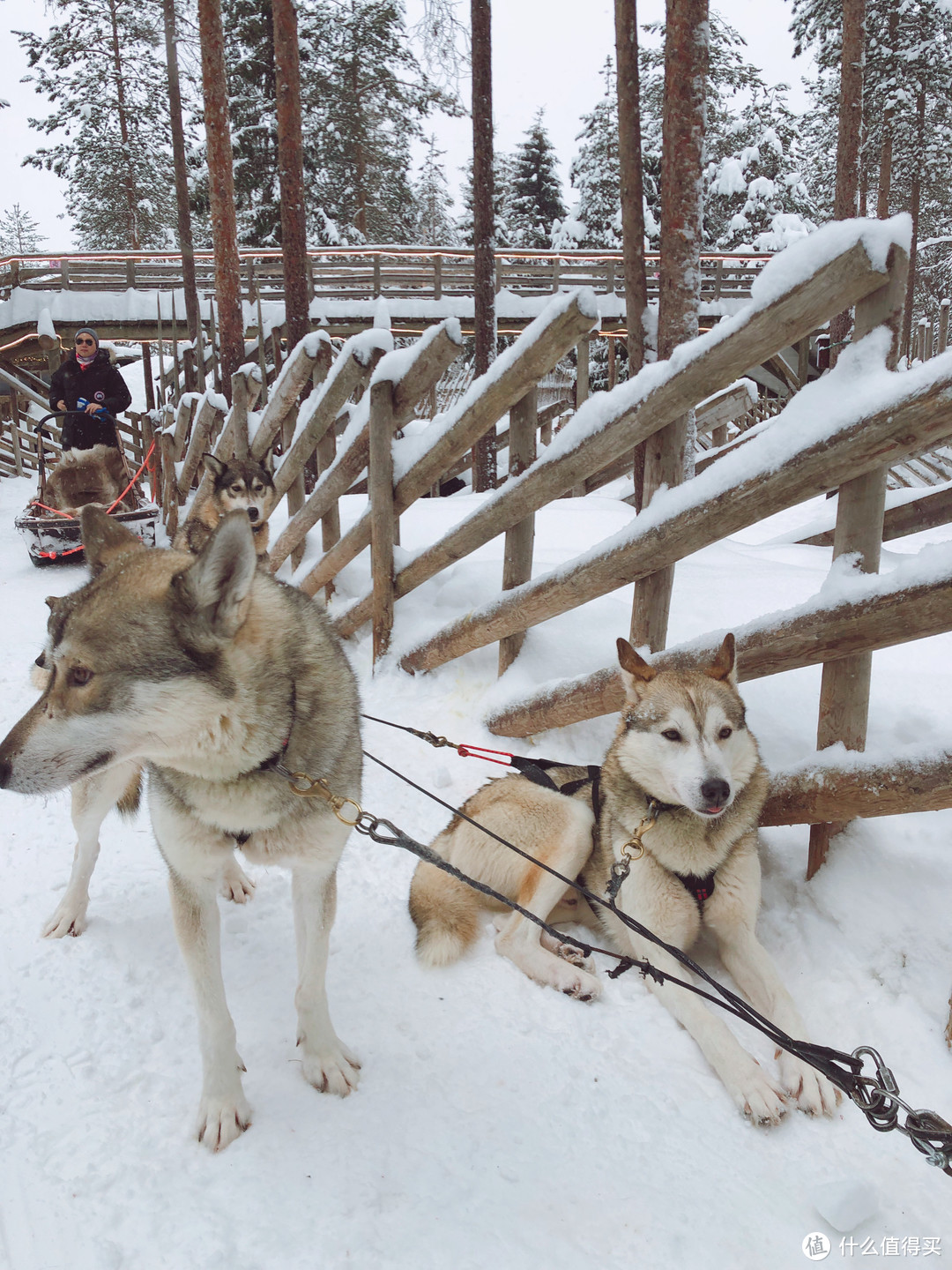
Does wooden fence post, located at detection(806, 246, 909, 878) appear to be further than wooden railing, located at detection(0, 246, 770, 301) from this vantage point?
No

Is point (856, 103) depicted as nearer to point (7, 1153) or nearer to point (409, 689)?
point (409, 689)

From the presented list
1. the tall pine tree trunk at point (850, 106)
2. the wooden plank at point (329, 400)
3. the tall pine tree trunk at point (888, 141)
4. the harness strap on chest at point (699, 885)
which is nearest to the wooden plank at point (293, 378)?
the wooden plank at point (329, 400)

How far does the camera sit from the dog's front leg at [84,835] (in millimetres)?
2719

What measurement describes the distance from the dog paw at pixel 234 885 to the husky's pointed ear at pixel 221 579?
4.98ft

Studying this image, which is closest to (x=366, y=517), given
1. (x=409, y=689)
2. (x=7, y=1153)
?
(x=409, y=689)

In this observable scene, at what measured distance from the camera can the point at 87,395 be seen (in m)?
8.72

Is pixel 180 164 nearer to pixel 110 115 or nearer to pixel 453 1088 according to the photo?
pixel 110 115

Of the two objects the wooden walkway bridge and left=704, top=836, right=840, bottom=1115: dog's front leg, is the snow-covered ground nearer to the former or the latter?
left=704, top=836, right=840, bottom=1115: dog's front leg

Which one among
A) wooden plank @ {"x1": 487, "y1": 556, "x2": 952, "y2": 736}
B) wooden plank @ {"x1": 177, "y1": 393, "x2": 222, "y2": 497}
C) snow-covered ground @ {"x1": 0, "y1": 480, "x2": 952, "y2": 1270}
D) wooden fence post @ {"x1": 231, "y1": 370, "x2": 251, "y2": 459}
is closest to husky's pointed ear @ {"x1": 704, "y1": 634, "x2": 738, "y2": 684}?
wooden plank @ {"x1": 487, "y1": 556, "x2": 952, "y2": 736}

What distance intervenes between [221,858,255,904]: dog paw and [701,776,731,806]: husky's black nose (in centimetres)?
184

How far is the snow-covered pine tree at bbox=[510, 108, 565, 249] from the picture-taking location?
3031 cm

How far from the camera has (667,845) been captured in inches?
101

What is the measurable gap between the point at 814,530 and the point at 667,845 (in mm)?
4061

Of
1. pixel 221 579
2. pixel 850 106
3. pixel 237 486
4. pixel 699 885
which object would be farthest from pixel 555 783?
pixel 850 106
